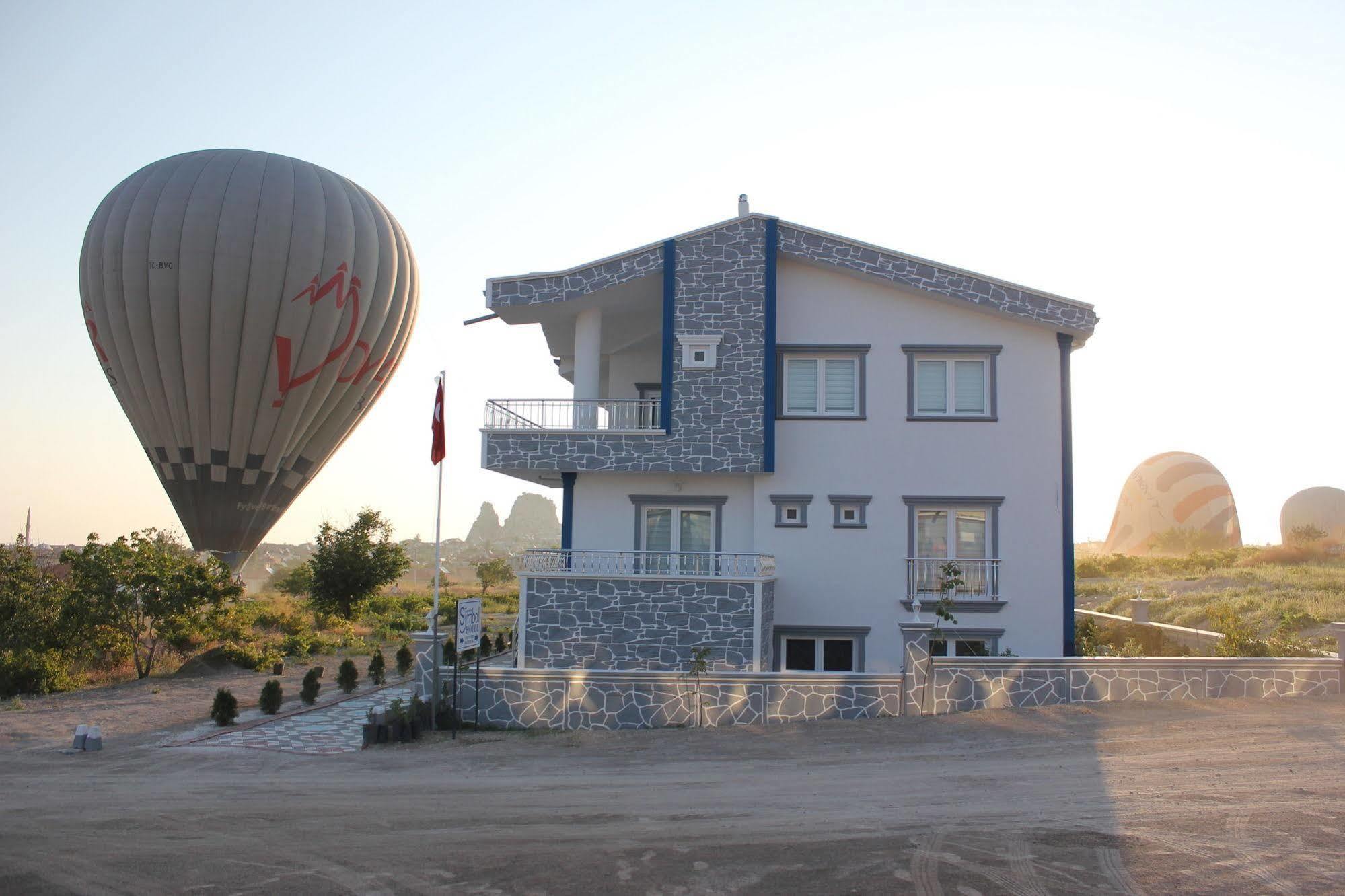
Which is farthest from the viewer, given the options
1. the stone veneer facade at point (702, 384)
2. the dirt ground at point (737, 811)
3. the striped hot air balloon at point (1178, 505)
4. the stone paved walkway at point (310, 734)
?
the striped hot air balloon at point (1178, 505)

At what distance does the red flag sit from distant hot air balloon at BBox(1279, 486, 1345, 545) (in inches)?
2087

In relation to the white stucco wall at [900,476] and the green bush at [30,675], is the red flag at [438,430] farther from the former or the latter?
the green bush at [30,675]

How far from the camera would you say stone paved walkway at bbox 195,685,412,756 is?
14.1 metres

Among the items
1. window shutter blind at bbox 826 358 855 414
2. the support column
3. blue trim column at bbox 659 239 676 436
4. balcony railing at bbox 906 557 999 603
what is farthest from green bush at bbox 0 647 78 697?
balcony railing at bbox 906 557 999 603

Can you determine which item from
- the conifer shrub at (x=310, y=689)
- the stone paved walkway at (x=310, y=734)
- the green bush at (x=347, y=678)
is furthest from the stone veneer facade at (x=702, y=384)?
the stone paved walkway at (x=310, y=734)

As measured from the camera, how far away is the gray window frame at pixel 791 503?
1930 centimetres

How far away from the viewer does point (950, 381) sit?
19516 millimetres

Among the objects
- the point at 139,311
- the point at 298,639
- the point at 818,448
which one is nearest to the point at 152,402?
the point at 139,311

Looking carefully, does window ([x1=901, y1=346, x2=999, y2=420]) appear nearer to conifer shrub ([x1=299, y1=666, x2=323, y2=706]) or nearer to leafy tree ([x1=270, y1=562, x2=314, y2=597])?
conifer shrub ([x1=299, y1=666, x2=323, y2=706])

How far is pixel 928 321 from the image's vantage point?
19.6m

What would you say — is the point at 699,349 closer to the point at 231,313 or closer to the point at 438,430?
the point at 438,430

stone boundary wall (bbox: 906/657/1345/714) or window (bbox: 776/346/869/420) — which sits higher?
window (bbox: 776/346/869/420)

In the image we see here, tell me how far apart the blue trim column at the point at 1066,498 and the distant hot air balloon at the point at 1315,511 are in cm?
4363

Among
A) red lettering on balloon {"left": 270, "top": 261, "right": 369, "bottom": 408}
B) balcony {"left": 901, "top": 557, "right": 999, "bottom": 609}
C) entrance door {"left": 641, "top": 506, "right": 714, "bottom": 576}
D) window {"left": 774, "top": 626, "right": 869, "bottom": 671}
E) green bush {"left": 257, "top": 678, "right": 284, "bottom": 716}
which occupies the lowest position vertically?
green bush {"left": 257, "top": 678, "right": 284, "bottom": 716}
